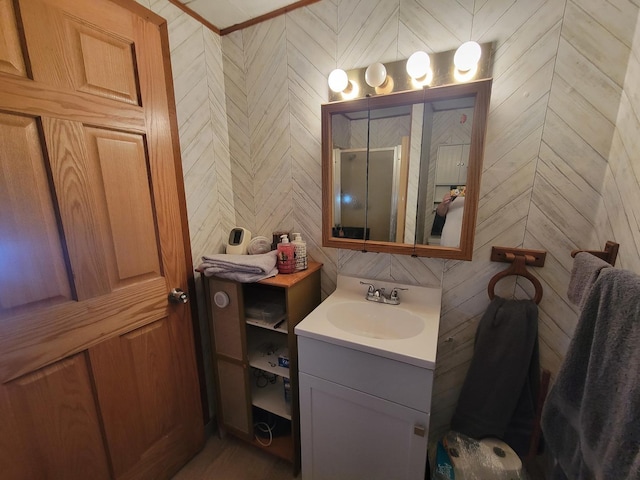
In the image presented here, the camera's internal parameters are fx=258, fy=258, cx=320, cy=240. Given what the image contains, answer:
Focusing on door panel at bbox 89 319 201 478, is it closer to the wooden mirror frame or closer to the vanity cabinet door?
the vanity cabinet door

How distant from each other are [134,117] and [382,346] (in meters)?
1.24

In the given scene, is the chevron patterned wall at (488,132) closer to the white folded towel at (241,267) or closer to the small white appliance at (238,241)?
the small white appliance at (238,241)

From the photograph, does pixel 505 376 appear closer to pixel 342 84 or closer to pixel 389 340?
pixel 389 340

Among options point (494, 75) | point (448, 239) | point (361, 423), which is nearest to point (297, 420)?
point (361, 423)

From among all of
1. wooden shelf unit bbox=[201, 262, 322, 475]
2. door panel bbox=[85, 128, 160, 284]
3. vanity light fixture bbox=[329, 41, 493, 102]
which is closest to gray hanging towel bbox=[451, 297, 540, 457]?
wooden shelf unit bbox=[201, 262, 322, 475]

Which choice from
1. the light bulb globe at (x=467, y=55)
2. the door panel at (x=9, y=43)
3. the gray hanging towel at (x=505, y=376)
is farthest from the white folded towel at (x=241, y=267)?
the light bulb globe at (x=467, y=55)

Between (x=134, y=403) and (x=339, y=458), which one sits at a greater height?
(x=134, y=403)

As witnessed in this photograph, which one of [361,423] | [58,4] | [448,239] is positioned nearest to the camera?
[58,4]

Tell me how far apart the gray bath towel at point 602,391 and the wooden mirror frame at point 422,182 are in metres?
0.44

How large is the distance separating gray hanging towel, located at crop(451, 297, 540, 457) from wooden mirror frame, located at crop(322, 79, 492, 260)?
0.31 meters

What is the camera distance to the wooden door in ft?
2.41

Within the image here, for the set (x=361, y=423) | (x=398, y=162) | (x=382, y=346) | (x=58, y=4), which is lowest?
(x=361, y=423)

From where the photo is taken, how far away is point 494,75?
3.18 ft

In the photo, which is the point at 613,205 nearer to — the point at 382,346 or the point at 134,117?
the point at 382,346
